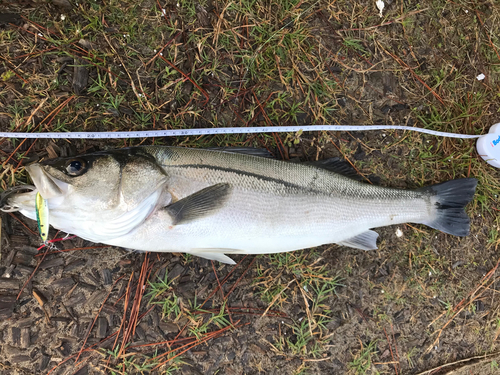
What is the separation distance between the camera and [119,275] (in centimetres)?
294

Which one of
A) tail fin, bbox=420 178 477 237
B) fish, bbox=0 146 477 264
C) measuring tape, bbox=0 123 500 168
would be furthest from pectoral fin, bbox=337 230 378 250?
measuring tape, bbox=0 123 500 168

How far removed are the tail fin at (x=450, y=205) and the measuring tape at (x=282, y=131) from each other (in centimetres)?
59

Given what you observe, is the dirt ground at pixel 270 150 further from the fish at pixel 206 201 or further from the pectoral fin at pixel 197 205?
the pectoral fin at pixel 197 205

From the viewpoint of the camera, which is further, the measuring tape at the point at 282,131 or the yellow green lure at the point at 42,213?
the measuring tape at the point at 282,131

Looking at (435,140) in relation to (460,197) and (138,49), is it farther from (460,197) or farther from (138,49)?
(138,49)

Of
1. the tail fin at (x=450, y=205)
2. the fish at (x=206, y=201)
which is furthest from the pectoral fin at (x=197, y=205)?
the tail fin at (x=450, y=205)

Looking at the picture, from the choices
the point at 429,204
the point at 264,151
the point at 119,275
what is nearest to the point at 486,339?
the point at 429,204

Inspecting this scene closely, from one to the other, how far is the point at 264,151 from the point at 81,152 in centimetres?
169

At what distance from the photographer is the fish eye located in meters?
2.30

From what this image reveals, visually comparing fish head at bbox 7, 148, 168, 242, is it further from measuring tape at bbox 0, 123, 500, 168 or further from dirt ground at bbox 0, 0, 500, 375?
dirt ground at bbox 0, 0, 500, 375

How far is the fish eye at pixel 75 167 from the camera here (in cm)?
230

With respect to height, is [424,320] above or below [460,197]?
below

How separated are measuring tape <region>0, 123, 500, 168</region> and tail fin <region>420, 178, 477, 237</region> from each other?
0.59m

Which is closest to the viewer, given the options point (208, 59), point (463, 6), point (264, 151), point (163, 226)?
point (163, 226)
